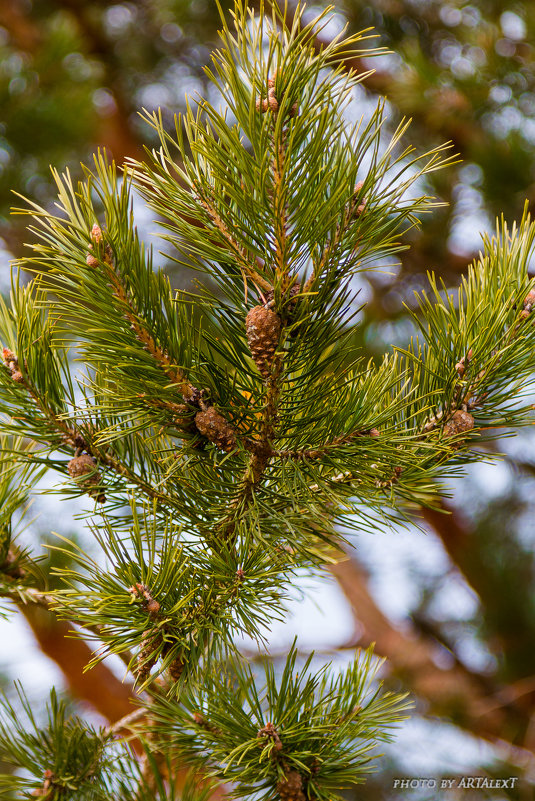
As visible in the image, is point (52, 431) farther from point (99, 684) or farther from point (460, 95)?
point (460, 95)

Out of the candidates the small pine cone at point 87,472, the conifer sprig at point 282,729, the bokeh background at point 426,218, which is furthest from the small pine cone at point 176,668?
the bokeh background at point 426,218

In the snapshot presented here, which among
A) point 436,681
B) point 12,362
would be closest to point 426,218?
point 436,681

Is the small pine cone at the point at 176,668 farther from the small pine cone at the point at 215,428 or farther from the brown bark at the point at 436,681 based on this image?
the brown bark at the point at 436,681

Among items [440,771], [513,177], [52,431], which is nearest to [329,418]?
[52,431]

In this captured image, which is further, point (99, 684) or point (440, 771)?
point (440, 771)

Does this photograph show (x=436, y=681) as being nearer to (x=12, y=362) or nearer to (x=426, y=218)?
(x=426, y=218)

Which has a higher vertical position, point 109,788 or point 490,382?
point 490,382

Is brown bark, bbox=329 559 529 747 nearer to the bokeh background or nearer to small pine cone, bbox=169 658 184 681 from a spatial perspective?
the bokeh background
